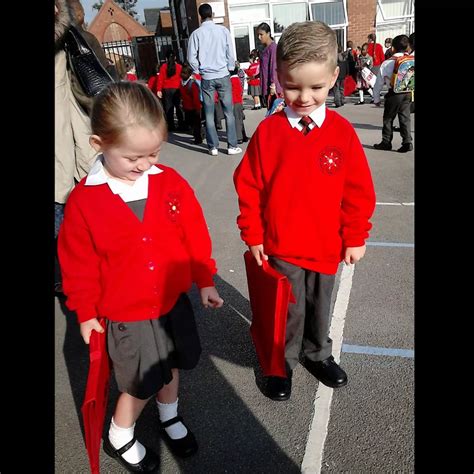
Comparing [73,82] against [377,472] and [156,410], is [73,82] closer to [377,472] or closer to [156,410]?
[156,410]

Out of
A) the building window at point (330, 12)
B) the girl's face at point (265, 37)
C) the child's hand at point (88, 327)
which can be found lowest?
the child's hand at point (88, 327)

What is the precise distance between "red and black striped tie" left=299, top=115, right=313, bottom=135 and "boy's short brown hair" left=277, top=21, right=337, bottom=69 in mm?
234

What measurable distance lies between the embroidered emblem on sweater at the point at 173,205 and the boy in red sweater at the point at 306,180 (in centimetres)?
42

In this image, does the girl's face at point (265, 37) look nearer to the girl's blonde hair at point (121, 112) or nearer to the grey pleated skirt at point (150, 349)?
the girl's blonde hair at point (121, 112)

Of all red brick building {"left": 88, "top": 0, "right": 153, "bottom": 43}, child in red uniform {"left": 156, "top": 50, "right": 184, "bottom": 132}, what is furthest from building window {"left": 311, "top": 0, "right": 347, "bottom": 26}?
red brick building {"left": 88, "top": 0, "right": 153, "bottom": 43}

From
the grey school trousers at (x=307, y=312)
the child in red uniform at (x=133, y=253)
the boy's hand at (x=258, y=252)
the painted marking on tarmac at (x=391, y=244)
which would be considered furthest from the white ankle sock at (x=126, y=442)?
the painted marking on tarmac at (x=391, y=244)

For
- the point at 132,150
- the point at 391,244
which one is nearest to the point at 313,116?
the point at 132,150

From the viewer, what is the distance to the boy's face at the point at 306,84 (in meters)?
1.77

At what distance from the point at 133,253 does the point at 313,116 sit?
1001 millimetres

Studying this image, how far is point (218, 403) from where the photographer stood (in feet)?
7.72

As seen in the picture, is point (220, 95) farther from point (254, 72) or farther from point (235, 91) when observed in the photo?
point (254, 72)

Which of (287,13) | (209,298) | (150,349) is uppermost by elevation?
(287,13)
